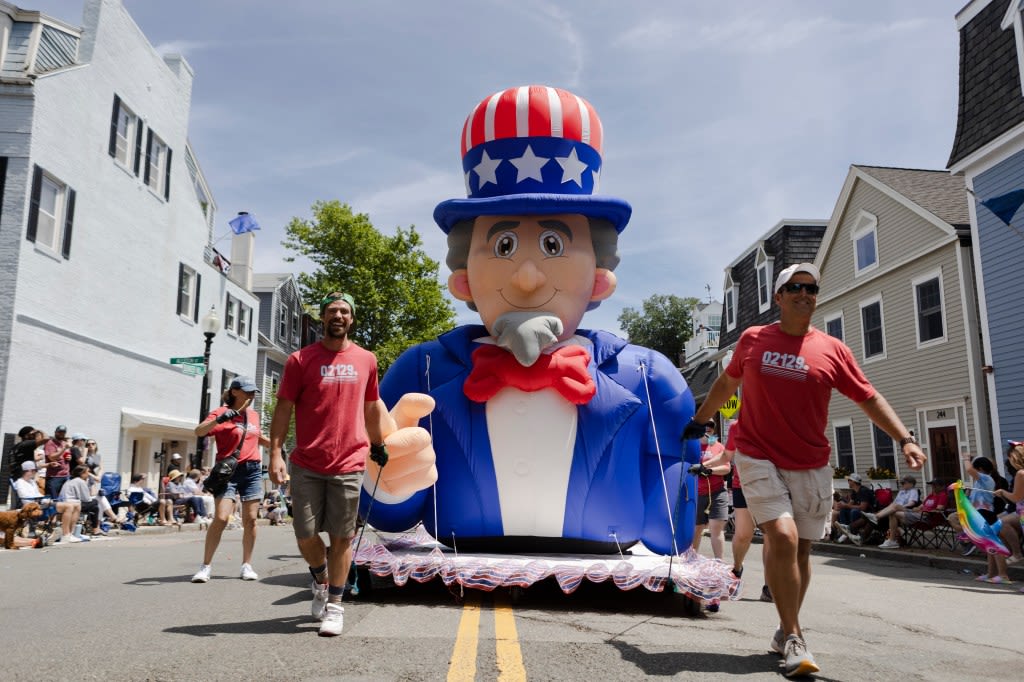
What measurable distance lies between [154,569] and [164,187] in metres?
14.8

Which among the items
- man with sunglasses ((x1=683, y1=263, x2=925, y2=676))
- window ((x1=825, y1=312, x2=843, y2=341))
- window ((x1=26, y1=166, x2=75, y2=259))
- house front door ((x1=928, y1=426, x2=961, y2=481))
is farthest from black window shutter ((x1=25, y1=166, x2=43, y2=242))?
window ((x1=825, y1=312, x2=843, y2=341))

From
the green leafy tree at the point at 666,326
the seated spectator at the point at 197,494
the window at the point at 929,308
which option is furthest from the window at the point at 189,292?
the green leafy tree at the point at 666,326

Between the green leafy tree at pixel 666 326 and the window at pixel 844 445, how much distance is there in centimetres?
3330

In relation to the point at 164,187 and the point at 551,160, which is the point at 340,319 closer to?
the point at 551,160

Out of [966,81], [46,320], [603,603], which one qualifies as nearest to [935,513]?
[966,81]

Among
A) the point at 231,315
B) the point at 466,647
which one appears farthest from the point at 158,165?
the point at 466,647

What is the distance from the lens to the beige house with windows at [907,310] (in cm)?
1576

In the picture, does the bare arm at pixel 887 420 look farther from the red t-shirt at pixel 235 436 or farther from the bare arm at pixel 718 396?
the red t-shirt at pixel 235 436

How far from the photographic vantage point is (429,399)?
18.6 ft

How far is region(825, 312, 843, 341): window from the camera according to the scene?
67.5 feet

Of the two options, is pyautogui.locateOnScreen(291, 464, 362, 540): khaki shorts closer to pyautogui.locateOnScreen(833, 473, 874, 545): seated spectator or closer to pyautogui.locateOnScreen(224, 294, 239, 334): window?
pyautogui.locateOnScreen(833, 473, 874, 545): seated spectator

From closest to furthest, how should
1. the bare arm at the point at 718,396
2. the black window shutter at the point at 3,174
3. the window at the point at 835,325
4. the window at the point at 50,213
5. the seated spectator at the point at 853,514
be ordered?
the bare arm at the point at 718,396 < the seated spectator at the point at 853,514 < the black window shutter at the point at 3,174 < the window at the point at 50,213 < the window at the point at 835,325

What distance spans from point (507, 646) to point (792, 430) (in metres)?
1.80

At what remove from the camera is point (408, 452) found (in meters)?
5.48
